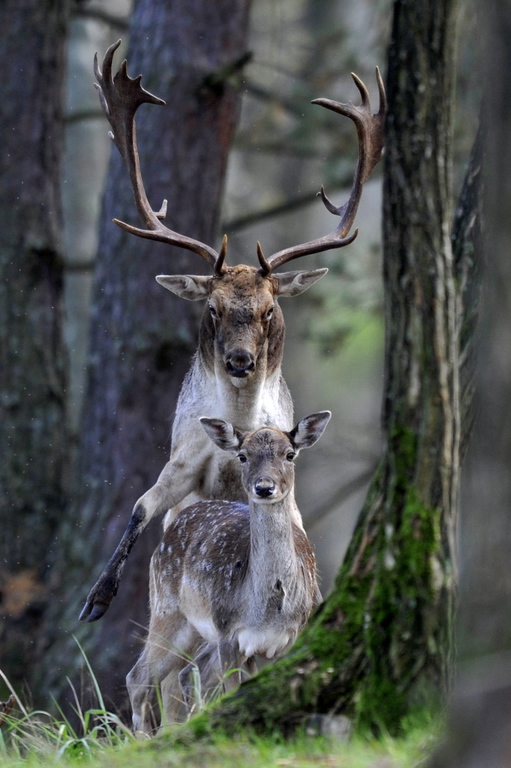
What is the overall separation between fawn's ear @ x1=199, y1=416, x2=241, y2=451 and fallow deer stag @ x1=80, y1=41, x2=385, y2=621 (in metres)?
0.42

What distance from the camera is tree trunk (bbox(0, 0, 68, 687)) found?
11219 millimetres

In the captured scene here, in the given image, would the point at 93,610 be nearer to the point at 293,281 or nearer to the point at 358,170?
the point at 293,281

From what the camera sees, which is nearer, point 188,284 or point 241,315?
point 241,315

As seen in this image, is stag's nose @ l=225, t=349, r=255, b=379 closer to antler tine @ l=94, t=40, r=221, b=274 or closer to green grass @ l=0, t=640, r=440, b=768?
antler tine @ l=94, t=40, r=221, b=274

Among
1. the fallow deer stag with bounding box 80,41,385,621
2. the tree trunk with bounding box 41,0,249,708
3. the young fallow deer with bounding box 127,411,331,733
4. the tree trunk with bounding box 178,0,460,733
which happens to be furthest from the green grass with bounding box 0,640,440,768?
the tree trunk with bounding box 41,0,249,708

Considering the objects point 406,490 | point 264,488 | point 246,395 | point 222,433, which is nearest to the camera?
point 406,490

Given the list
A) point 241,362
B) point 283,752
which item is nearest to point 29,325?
point 241,362

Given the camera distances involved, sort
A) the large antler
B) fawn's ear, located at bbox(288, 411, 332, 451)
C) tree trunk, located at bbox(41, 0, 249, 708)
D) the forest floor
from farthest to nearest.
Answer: tree trunk, located at bbox(41, 0, 249, 708), the large antler, fawn's ear, located at bbox(288, 411, 332, 451), the forest floor

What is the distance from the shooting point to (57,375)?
11.5m

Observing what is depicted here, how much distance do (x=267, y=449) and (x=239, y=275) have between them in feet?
4.85

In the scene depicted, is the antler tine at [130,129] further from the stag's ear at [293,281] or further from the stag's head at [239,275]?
the stag's ear at [293,281]

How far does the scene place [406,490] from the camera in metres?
4.70

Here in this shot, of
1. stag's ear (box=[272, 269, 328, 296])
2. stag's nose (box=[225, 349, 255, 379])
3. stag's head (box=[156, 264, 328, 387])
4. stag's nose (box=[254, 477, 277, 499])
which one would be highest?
stag's ear (box=[272, 269, 328, 296])

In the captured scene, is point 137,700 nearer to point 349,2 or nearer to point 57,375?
point 57,375
